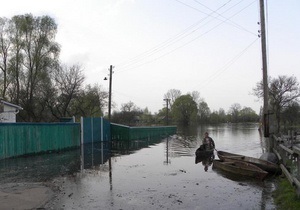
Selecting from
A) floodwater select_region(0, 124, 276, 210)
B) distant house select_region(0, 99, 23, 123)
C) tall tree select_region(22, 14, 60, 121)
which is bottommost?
floodwater select_region(0, 124, 276, 210)

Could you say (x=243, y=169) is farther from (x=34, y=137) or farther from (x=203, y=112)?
(x=203, y=112)

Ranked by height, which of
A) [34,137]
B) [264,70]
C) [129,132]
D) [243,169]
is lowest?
[243,169]

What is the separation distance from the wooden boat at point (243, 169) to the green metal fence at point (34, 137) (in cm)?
1145

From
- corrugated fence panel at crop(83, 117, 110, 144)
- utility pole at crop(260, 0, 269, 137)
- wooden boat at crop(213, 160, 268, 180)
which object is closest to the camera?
wooden boat at crop(213, 160, 268, 180)

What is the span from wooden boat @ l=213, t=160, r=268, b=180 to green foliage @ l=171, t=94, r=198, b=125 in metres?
110

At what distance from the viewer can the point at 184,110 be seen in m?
127

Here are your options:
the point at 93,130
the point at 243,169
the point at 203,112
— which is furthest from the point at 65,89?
the point at 203,112

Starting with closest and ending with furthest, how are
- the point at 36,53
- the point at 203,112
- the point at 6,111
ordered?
the point at 6,111 → the point at 36,53 → the point at 203,112

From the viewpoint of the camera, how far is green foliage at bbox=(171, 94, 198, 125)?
125938 mm

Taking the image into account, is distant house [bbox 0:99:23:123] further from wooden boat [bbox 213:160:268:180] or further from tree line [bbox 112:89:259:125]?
tree line [bbox 112:89:259:125]

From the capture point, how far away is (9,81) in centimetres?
4669

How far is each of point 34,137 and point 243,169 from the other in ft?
43.5

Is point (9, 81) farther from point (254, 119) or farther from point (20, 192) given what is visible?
point (254, 119)

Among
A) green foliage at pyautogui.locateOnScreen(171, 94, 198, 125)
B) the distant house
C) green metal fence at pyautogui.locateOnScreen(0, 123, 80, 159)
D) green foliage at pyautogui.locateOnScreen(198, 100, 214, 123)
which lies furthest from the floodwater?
green foliage at pyautogui.locateOnScreen(198, 100, 214, 123)
